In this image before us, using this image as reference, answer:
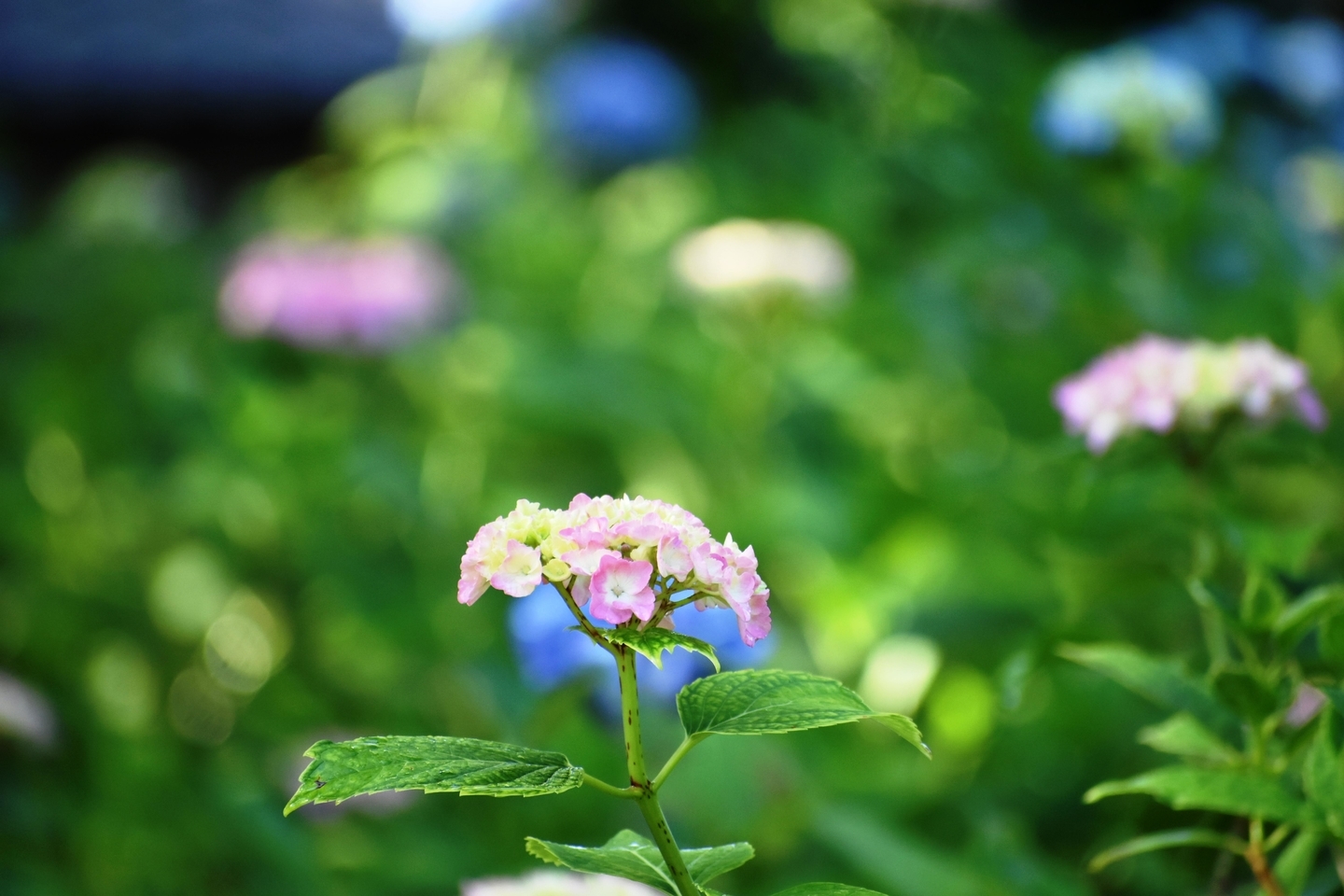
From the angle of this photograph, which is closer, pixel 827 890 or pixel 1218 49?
pixel 827 890

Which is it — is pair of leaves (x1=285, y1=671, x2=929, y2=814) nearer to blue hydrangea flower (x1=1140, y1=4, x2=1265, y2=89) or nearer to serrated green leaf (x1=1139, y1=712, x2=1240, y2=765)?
serrated green leaf (x1=1139, y1=712, x2=1240, y2=765)

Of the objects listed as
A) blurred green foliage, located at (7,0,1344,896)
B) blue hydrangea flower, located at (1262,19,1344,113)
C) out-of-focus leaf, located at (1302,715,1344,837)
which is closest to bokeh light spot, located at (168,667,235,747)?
blurred green foliage, located at (7,0,1344,896)

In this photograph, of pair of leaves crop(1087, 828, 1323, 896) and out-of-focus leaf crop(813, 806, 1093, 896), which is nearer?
pair of leaves crop(1087, 828, 1323, 896)

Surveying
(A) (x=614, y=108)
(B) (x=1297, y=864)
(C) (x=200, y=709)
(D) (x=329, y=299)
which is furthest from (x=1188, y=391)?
(A) (x=614, y=108)

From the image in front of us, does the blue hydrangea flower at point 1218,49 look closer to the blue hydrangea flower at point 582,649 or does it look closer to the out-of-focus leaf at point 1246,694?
the blue hydrangea flower at point 582,649

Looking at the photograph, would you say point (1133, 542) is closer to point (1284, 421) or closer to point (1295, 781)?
point (1284, 421)

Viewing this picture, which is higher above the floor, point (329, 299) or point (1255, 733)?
point (329, 299)

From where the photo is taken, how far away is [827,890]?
1.06 feet

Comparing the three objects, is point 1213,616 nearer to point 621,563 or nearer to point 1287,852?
point 1287,852

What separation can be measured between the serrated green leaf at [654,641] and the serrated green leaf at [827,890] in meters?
0.06

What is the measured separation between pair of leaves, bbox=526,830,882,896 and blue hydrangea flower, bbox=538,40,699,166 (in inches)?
87.8

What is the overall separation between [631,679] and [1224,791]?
0.21 meters

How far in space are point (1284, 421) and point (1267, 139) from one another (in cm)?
156

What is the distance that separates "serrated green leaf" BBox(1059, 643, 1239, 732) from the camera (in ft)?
1.48
